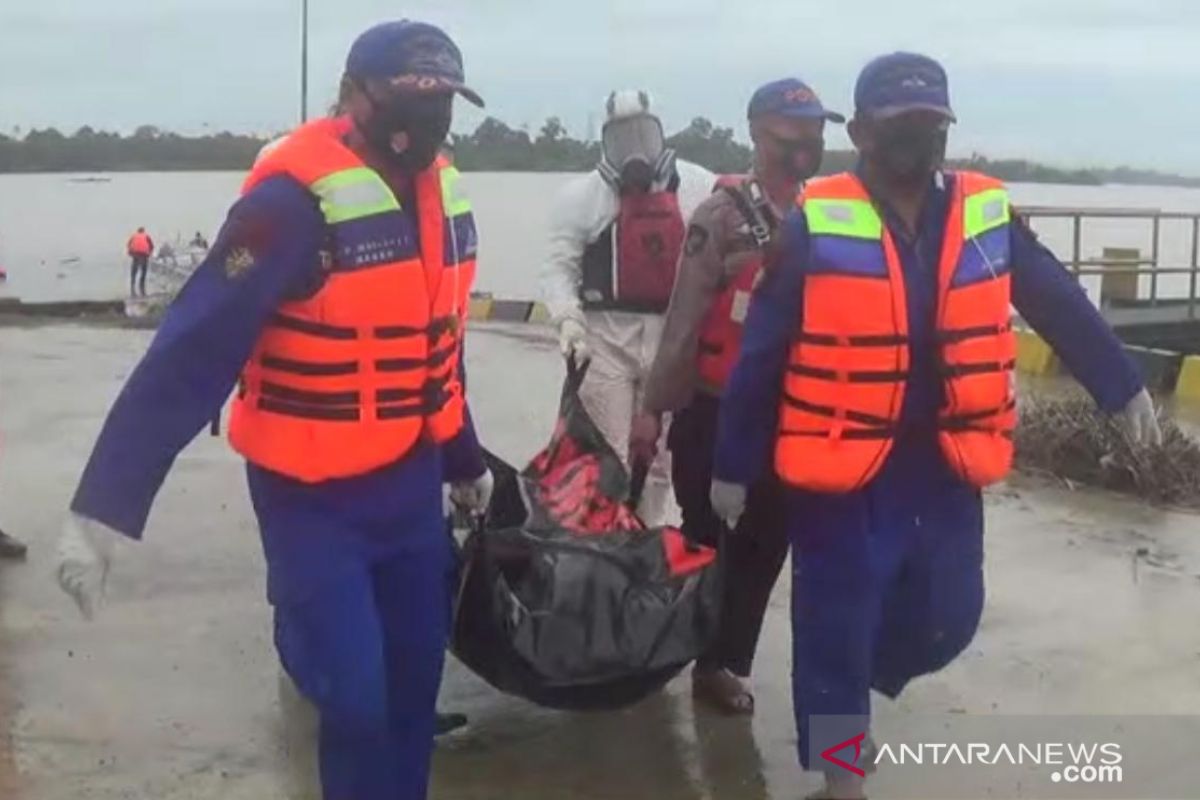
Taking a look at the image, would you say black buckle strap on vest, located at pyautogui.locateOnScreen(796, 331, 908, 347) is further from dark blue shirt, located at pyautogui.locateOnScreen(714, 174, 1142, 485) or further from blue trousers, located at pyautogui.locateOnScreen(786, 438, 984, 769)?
blue trousers, located at pyautogui.locateOnScreen(786, 438, 984, 769)

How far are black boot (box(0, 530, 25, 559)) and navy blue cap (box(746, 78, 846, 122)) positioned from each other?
11.7 feet

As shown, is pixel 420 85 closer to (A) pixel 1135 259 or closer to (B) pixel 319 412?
(B) pixel 319 412

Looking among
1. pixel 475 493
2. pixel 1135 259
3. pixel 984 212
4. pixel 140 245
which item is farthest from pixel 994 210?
pixel 140 245

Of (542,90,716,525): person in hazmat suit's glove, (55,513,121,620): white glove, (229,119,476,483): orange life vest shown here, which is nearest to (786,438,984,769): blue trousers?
(229,119,476,483): orange life vest

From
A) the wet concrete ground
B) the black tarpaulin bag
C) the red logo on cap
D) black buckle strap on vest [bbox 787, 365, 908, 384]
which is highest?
the red logo on cap

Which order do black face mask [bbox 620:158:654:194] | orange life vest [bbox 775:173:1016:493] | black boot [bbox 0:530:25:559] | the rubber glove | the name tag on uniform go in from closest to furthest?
orange life vest [bbox 775:173:1016:493]
the name tag on uniform
the rubber glove
black face mask [bbox 620:158:654:194]
black boot [bbox 0:530:25:559]

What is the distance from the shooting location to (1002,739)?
489cm

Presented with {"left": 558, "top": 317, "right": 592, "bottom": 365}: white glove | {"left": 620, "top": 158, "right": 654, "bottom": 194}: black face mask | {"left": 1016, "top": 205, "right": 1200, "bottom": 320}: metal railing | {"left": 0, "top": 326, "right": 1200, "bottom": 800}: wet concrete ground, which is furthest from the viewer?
{"left": 1016, "top": 205, "right": 1200, "bottom": 320}: metal railing

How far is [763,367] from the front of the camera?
4.14 metres

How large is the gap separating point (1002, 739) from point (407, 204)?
2309 mm

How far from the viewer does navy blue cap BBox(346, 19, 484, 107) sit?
11.8 ft

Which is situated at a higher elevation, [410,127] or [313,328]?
[410,127]

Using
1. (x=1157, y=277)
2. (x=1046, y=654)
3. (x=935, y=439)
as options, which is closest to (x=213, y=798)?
(x=935, y=439)

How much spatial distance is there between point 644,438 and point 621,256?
0.62 meters
